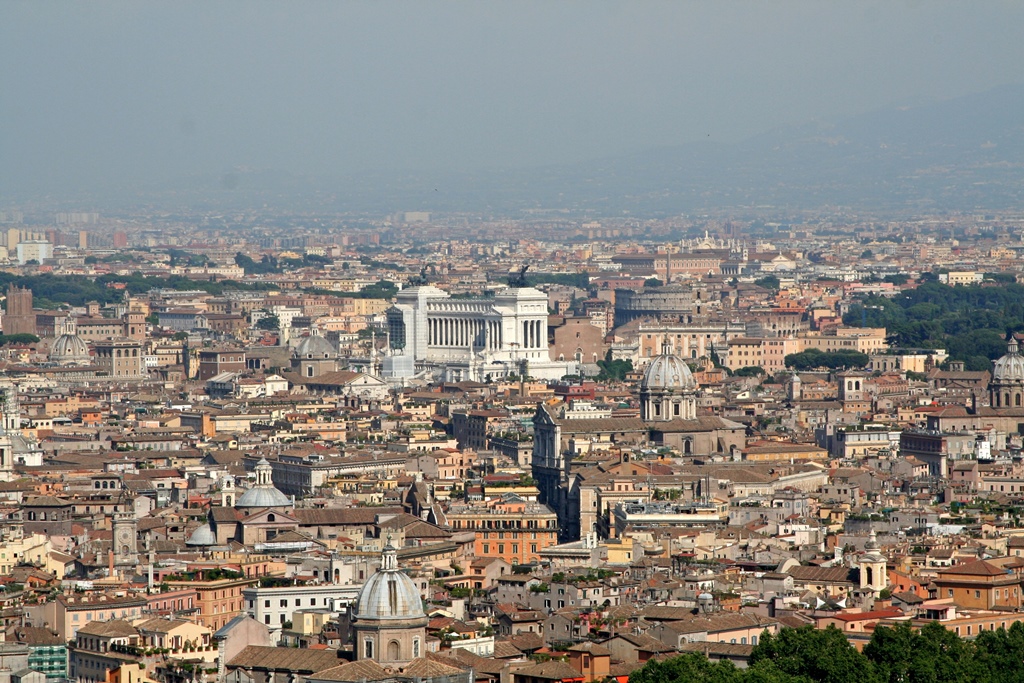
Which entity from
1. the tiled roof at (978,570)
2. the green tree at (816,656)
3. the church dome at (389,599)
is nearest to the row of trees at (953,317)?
the tiled roof at (978,570)

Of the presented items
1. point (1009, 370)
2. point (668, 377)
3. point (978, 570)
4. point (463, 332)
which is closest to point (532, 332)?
point (463, 332)

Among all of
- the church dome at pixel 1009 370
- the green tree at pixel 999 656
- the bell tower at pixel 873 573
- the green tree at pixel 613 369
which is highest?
the church dome at pixel 1009 370

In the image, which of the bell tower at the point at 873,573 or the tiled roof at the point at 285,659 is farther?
the bell tower at the point at 873,573

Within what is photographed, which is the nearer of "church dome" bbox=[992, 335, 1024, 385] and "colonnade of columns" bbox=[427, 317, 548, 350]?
"church dome" bbox=[992, 335, 1024, 385]

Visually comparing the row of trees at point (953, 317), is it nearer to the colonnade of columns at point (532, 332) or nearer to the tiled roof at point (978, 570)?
the colonnade of columns at point (532, 332)

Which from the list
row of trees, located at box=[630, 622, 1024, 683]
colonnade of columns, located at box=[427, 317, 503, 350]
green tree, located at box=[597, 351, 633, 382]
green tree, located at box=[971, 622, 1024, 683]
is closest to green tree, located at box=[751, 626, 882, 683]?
row of trees, located at box=[630, 622, 1024, 683]

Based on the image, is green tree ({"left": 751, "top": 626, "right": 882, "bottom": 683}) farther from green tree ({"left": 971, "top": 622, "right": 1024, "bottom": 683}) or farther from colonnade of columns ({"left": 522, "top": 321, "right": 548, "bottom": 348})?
colonnade of columns ({"left": 522, "top": 321, "right": 548, "bottom": 348})
